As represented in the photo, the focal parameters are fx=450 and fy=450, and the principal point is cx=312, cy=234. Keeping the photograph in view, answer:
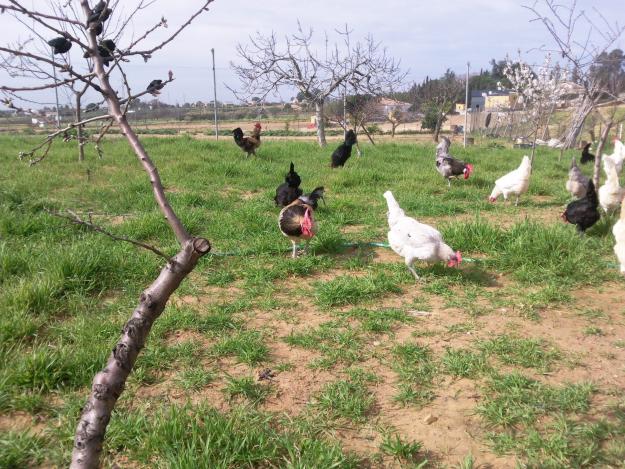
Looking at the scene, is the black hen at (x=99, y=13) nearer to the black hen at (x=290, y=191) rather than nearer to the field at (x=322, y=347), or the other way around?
the field at (x=322, y=347)

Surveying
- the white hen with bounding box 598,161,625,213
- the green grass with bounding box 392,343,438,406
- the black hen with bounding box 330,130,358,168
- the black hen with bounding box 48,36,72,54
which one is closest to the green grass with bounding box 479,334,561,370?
the green grass with bounding box 392,343,438,406

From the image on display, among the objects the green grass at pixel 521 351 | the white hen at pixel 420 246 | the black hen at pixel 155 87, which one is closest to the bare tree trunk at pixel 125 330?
the black hen at pixel 155 87

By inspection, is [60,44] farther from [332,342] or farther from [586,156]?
[586,156]

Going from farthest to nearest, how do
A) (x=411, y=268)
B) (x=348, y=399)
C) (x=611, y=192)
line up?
1. (x=611, y=192)
2. (x=411, y=268)
3. (x=348, y=399)

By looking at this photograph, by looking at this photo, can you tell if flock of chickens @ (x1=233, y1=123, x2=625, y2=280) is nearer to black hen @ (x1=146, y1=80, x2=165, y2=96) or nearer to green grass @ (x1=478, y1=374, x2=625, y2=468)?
green grass @ (x1=478, y1=374, x2=625, y2=468)

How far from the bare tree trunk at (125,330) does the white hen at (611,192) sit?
556cm

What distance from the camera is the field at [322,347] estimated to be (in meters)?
2.06

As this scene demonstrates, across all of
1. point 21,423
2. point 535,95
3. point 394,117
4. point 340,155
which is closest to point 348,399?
point 21,423

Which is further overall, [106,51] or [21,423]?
[21,423]

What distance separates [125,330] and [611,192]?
5.95 m

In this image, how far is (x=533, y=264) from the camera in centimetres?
418

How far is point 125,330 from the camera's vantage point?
142 centimetres

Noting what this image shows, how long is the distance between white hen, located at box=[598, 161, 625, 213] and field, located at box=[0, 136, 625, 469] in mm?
524

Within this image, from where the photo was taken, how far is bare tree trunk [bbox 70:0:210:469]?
137 cm
